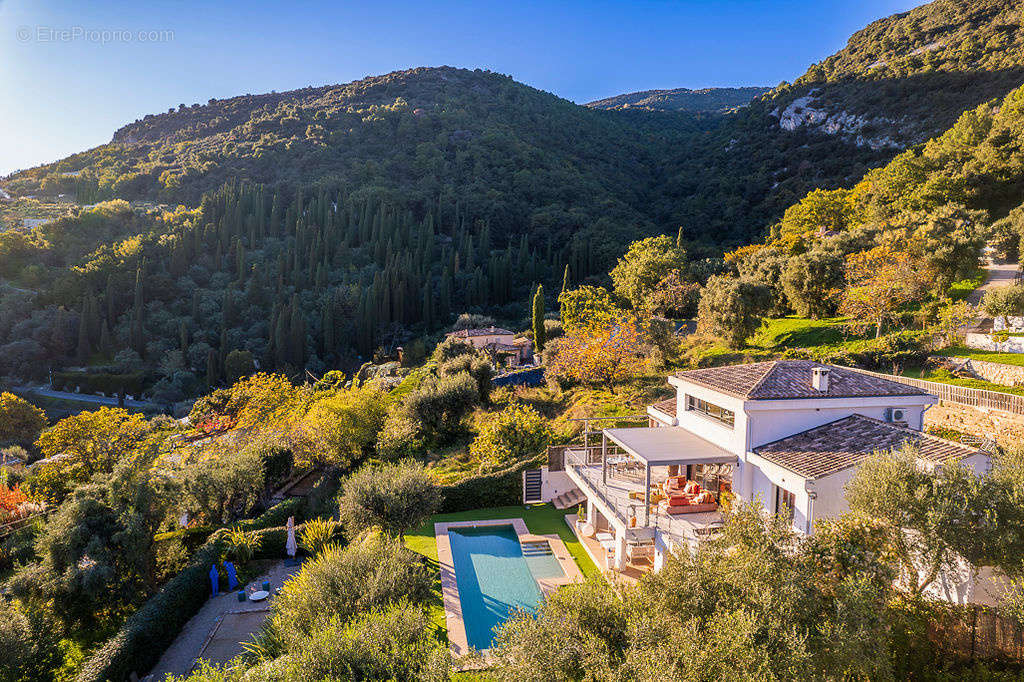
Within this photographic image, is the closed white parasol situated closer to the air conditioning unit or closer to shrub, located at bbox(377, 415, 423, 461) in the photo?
shrub, located at bbox(377, 415, 423, 461)

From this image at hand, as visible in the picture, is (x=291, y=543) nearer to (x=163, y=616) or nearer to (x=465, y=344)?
(x=163, y=616)

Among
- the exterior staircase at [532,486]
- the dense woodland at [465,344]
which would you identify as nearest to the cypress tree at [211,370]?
the dense woodland at [465,344]

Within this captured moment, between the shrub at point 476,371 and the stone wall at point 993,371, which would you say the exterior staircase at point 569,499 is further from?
the stone wall at point 993,371

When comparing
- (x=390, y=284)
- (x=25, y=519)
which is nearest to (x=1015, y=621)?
(x=25, y=519)

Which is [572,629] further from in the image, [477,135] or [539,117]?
[539,117]

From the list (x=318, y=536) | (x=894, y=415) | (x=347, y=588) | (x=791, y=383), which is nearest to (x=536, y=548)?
(x=318, y=536)
